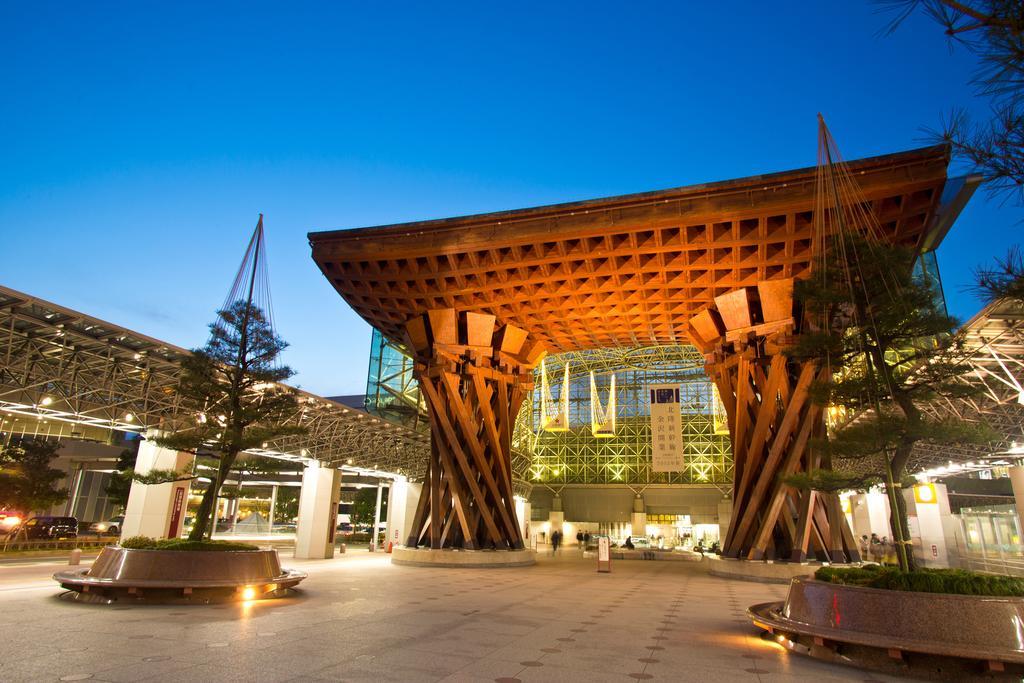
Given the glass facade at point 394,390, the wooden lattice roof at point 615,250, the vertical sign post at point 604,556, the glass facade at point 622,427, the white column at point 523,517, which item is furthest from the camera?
the glass facade at point 622,427

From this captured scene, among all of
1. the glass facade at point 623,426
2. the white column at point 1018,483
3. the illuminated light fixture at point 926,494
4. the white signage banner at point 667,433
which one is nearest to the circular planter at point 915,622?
the white signage banner at point 667,433

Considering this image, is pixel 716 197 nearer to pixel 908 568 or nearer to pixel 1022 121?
pixel 908 568

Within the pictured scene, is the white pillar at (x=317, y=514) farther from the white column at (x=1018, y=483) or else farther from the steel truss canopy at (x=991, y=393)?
the white column at (x=1018, y=483)

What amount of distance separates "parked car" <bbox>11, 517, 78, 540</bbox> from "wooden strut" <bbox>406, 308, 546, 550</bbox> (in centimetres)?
1685

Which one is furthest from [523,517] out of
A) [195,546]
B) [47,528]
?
[195,546]

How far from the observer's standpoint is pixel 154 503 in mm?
14648

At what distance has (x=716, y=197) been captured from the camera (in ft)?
52.3

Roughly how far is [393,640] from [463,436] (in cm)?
1383

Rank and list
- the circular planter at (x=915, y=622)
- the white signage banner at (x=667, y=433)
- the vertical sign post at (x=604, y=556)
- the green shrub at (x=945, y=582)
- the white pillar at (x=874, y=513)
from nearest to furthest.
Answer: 1. the circular planter at (x=915, y=622)
2. the green shrub at (x=945, y=582)
3. the vertical sign post at (x=604, y=556)
4. the white signage banner at (x=667, y=433)
5. the white pillar at (x=874, y=513)

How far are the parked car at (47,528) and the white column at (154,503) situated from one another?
44.9 ft

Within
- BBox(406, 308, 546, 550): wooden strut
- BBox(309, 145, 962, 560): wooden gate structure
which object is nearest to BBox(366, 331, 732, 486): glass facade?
BBox(406, 308, 546, 550): wooden strut

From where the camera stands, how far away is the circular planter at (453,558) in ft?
61.7

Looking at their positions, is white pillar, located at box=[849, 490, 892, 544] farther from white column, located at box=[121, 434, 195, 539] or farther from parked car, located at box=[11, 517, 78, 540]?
parked car, located at box=[11, 517, 78, 540]

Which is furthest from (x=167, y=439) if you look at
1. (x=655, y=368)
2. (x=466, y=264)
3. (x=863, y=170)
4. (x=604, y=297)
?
(x=655, y=368)
